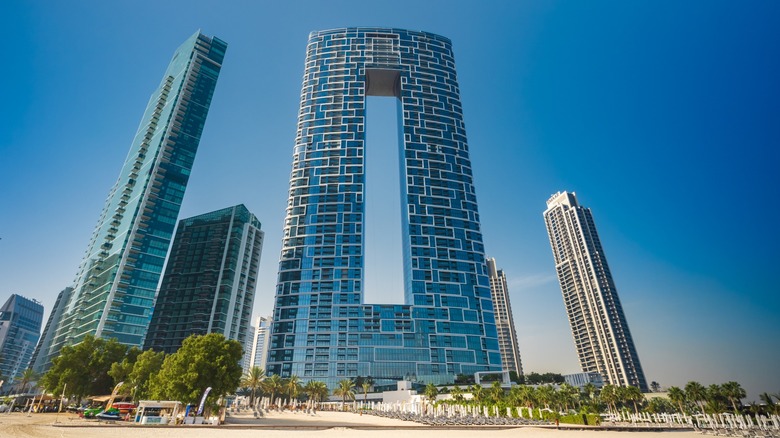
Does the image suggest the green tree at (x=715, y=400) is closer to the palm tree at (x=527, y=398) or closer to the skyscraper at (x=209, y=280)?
the palm tree at (x=527, y=398)

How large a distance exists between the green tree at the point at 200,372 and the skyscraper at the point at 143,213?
299 ft

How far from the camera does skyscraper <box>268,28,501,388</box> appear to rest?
142 meters

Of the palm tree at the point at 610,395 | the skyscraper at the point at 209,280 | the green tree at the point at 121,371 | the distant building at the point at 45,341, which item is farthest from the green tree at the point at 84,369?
the palm tree at the point at 610,395

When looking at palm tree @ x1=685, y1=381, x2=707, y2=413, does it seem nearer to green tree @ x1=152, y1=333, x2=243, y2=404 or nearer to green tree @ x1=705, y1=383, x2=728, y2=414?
green tree @ x1=705, y1=383, x2=728, y2=414

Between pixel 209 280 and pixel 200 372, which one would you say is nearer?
pixel 200 372

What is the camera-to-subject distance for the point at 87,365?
73188 mm

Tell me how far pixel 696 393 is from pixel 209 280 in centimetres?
16317

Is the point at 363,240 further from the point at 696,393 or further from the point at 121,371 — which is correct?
the point at 696,393

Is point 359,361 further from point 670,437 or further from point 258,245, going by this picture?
point 670,437

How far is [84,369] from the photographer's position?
72250mm

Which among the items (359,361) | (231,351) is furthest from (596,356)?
(231,351)

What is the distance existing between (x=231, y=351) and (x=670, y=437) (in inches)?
2275

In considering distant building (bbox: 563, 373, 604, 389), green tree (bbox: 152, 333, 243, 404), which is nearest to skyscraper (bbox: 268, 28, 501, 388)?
distant building (bbox: 563, 373, 604, 389)

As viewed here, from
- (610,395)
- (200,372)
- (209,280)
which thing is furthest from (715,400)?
(209,280)
